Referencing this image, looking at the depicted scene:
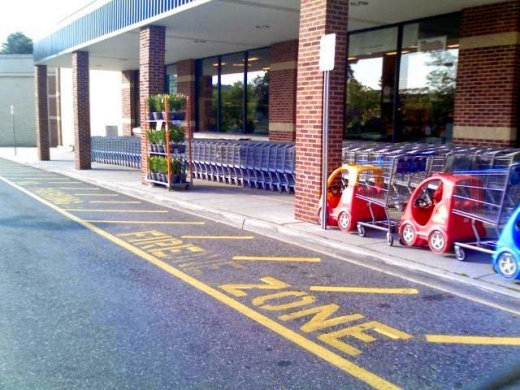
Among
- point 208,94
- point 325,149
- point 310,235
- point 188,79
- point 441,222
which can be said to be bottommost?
point 310,235

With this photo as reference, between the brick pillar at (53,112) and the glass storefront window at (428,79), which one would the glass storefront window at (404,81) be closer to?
the glass storefront window at (428,79)

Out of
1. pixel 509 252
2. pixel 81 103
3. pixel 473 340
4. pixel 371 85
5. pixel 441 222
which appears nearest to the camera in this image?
pixel 473 340

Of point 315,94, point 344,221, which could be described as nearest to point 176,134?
point 315,94

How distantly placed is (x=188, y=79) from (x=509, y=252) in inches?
751

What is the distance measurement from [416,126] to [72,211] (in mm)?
8643

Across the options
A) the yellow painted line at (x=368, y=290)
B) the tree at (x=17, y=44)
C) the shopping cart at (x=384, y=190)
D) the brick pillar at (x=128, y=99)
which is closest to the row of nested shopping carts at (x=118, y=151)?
the brick pillar at (x=128, y=99)

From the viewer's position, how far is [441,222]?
6758mm

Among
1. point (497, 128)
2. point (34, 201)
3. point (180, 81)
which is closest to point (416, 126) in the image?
point (497, 128)

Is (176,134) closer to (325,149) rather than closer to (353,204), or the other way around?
(325,149)

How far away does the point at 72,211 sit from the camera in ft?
36.7

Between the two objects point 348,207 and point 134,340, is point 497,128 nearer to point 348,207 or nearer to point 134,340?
point 348,207

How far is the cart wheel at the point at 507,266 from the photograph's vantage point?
567 centimetres

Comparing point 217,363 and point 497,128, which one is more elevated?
point 497,128

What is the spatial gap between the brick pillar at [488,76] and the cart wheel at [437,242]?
18.1 ft
